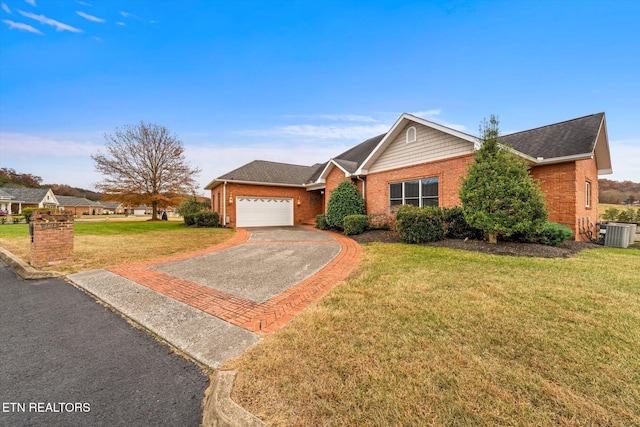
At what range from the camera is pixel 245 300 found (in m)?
4.18

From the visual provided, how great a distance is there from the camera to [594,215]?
12094 mm

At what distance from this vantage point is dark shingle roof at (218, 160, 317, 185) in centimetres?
1744

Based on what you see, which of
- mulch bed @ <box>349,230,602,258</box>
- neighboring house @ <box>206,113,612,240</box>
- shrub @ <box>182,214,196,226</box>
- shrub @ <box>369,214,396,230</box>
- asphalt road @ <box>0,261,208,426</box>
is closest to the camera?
asphalt road @ <box>0,261,208,426</box>

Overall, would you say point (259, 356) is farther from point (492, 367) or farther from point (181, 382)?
point (492, 367)

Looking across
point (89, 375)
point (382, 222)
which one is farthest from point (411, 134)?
point (89, 375)

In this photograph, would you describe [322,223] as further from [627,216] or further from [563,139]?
[627,216]

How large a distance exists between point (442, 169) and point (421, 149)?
1.38 metres

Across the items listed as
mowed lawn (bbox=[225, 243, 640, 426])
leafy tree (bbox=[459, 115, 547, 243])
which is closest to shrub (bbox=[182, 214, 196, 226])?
mowed lawn (bbox=[225, 243, 640, 426])

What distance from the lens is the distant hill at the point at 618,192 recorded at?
831 inches

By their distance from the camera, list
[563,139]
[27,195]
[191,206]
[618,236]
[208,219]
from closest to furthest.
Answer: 1. [618,236]
2. [563,139]
3. [208,219]
4. [191,206]
5. [27,195]

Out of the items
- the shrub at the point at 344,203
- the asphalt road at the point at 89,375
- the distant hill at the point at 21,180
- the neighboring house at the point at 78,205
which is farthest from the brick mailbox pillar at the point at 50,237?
the neighboring house at the point at 78,205

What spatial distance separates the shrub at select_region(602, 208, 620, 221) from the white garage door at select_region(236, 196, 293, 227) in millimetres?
20353

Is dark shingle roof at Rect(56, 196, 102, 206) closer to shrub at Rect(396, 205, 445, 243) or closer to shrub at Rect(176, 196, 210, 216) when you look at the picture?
shrub at Rect(176, 196, 210, 216)

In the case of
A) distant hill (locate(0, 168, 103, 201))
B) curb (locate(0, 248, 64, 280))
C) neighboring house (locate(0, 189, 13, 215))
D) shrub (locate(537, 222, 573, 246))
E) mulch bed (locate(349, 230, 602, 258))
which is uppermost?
distant hill (locate(0, 168, 103, 201))
